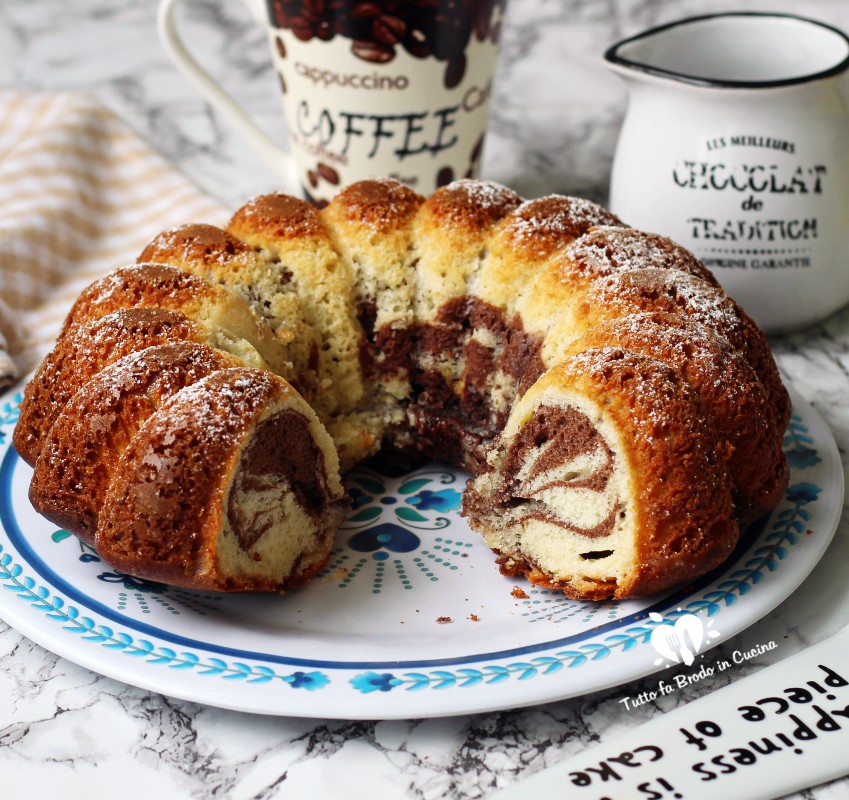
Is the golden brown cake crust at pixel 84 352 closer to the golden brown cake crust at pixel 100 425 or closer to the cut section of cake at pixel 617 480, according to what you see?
the golden brown cake crust at pixel 100 425

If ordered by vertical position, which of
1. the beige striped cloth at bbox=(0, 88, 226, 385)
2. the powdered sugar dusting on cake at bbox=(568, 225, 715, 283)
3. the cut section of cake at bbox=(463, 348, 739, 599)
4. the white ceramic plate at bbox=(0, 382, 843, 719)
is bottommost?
the beige striped cloth at bbox=(0, 88, 226, 385)

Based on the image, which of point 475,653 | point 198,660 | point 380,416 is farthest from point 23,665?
point 380,416

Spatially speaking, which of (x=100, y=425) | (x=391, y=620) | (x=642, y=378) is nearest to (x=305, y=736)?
(x=391, y=620)

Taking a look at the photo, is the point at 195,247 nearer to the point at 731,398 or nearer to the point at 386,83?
the point at 386,83

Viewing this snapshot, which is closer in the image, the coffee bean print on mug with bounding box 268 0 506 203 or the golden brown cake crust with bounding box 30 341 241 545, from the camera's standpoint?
the golden brown cake crust with bounding box 30 341 241 545

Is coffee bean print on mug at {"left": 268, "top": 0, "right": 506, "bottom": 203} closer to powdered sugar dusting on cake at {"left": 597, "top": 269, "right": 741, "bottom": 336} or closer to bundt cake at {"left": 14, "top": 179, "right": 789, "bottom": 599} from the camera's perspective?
bundt cake at {"left": 14, "top": 179, "right": 789, "bottom": 599}

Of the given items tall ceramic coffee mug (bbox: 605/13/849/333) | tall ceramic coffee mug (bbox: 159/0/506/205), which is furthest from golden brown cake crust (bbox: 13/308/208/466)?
tall ceramic coffee mug (bbox: 605/13/849/333)

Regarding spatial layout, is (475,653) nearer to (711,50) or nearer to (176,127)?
(711,50)
